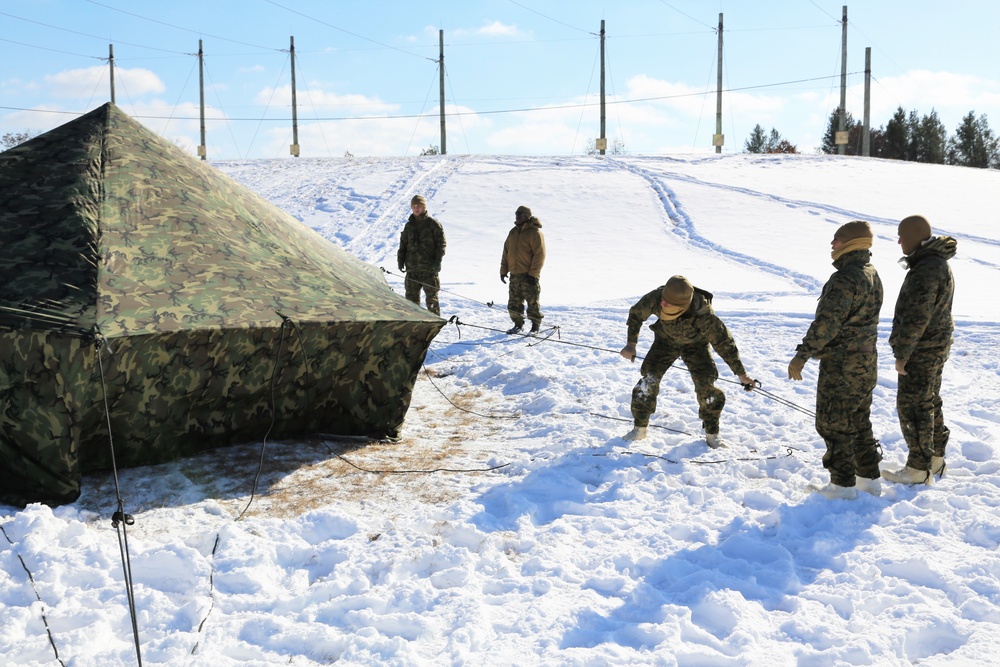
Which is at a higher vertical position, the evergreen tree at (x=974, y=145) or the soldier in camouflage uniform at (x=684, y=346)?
the evergreen tree at (x=974, y=145)

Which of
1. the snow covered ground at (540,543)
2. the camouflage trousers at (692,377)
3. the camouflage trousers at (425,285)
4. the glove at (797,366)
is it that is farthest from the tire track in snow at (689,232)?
the glove at (797,366)

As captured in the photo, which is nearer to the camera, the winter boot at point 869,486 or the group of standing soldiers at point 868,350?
the group of standing soldiers at point 868,350

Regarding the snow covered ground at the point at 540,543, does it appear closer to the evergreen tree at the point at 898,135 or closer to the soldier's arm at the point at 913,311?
the soldier's arm at the point at 913,311

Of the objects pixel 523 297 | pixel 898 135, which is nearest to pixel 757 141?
pixel 898 135

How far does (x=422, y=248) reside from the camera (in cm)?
990

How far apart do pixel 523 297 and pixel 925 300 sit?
548 cm

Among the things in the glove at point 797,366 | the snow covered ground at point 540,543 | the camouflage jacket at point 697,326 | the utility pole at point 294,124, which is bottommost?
the snow covered ground at point 540,543

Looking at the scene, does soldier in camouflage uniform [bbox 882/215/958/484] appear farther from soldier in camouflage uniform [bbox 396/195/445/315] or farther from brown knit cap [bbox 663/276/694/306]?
soldier in camouflage uniform [bbox 396/195/445/315]

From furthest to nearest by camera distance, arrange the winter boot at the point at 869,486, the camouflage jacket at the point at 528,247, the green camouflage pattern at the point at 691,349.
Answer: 1. the camouflage jacket at the point at 528,247
2. the green camouflage pattern at the point at 691,349
3. the winter boot at the point at 869,486

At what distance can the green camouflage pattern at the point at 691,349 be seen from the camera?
18.3 ft

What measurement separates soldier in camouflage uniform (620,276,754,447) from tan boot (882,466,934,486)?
1029 mm

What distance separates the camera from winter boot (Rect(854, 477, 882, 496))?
16.1 ft

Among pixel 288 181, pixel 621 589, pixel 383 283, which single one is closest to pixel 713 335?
pixel 621 589

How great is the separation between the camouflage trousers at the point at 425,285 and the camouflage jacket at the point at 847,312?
18.8 ft
